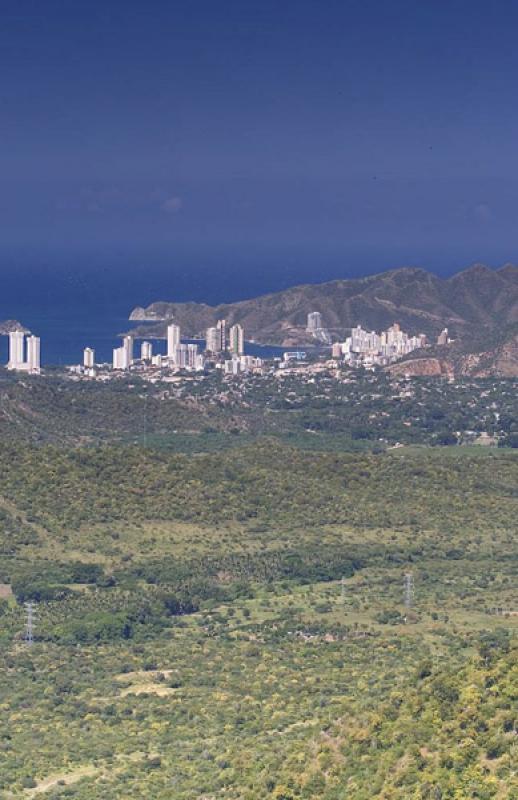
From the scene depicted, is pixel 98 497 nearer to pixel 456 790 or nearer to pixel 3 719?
pixel 3 719

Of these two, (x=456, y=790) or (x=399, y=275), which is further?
(x=399, y=275)

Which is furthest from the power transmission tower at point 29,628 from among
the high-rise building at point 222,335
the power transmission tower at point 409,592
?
the high-rise building at point 222,335

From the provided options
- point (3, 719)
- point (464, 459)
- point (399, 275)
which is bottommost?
point (3, 719)

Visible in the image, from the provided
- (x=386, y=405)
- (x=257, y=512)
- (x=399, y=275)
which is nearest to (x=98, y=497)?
(x=257, y=512)

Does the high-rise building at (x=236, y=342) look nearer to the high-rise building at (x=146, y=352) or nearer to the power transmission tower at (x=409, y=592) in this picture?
the high-rise building at (x=146, y=352)

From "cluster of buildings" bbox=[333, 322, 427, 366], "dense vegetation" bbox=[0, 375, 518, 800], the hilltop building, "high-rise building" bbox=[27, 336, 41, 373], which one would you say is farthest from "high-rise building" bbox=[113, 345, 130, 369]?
"dense vegetation" bbox=[0, 375, 518, 800]

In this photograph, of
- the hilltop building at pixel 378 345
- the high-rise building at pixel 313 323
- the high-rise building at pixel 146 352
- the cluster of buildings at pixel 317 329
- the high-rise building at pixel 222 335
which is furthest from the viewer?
the high-rise building at pixel 313 323

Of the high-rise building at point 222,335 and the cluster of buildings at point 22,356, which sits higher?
the high-rise building at point 222,335
